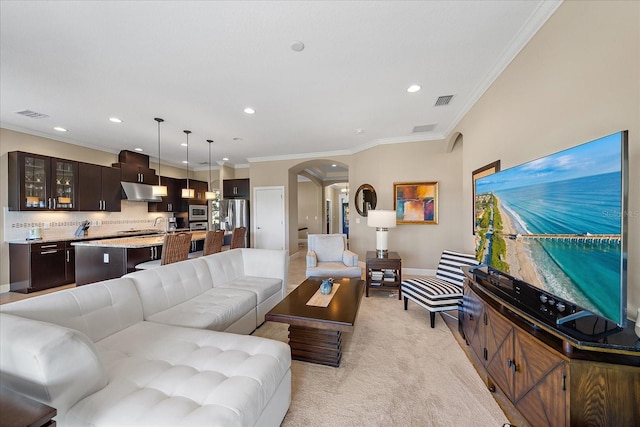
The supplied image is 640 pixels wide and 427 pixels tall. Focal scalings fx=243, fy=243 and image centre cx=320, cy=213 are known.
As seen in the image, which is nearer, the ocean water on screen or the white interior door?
the ocean water on screen

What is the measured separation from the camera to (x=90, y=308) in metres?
1.57

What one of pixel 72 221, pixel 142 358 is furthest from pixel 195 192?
pixel 142 358

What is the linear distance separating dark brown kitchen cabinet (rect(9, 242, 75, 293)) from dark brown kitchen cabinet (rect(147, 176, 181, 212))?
7.23 feet

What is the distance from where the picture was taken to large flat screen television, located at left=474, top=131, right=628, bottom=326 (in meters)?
1.03

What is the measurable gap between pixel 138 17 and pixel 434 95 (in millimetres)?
3131

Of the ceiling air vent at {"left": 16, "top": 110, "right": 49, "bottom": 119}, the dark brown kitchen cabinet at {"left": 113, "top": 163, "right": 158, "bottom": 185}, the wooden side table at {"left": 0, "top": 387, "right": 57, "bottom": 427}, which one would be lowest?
the wooden side table at {"left": 0, "top": 387, "right": 57, "bottom": 427}

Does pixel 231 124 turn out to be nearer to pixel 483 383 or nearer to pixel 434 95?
pixel 434 95

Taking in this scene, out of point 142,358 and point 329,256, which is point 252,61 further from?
point 329,256

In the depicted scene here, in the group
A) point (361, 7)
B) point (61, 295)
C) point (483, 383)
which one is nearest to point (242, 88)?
point (361, 7)

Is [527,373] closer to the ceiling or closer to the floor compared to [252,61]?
closer to the floor

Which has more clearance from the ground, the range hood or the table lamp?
the range hood

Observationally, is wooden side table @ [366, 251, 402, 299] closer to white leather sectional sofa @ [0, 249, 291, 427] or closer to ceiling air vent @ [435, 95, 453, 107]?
white leather sectional sofa @ [0, 249, 291, 427]

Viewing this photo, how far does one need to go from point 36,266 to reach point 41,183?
56.9 inches

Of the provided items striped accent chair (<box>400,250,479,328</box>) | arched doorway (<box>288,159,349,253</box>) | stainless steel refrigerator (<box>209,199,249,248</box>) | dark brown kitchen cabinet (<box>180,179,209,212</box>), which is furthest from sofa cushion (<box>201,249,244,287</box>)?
dark brown kitchen cabinet (<box>180,179,209,212</box>)
